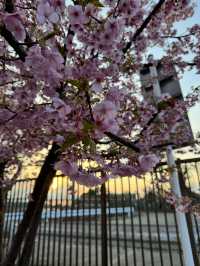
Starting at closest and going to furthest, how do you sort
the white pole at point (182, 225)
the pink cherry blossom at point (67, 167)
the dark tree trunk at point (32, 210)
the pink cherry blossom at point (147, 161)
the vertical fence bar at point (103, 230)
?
the pink cherry blossom at point (67, 167) < the pink cherry blossom at point (147, 161) < the dark tree trunk at point (32, 210) < the white pole at point (182, 225) < the vertical fence bar at point (103, 230)

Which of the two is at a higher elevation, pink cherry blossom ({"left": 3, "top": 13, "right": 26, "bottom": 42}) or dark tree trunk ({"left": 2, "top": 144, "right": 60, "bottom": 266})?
pink cherry blossom ({"left": 3, "top": 13, "right": 26, "bottom": 42})

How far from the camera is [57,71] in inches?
47.9

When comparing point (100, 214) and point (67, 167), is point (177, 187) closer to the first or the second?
point (100, 214)

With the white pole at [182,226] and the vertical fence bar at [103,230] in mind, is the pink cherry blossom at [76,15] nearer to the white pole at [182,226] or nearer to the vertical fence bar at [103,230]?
the white pole at [182,226]

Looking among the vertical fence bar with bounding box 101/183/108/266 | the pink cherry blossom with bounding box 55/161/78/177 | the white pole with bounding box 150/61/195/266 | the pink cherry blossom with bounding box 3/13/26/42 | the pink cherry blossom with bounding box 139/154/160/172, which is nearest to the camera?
the pink cherry blossom with bounding box 3/13/26/42

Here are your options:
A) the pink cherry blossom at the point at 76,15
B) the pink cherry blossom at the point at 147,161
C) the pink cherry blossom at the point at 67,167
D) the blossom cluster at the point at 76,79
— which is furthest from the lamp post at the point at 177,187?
the pink cherry blossom at the point at 76,15

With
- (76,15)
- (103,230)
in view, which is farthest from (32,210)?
(76,15)

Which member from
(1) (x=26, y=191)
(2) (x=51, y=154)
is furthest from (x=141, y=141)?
(1) (x=26, y=191)

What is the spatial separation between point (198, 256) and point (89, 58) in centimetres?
342

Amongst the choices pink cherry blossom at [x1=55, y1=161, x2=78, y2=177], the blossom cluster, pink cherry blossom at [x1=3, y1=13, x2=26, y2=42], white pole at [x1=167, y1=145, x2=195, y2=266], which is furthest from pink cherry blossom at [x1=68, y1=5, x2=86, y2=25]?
white pole at [x1=167, y1=145, x2=195, y2=266]

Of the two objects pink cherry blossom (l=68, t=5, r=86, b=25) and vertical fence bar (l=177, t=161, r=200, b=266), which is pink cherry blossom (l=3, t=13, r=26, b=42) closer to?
pink cherry blossom (l=68, t=5, r=86, b=25)

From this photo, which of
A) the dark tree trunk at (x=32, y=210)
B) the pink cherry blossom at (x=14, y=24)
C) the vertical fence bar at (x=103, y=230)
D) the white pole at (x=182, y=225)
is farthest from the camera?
the vertical fence bar at (x=103, y=230)

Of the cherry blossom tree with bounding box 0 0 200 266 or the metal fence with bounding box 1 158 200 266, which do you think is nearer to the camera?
the cherry blossom tree with bounding box 0 0 200 266

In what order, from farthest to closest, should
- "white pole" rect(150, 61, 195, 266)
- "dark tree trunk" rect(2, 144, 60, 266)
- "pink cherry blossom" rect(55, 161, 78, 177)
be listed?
1. "white pole" rect(150, 61, 195, 266)
2. "dark tree trunk" rect(2, 144, 60, 266)
3. "pink cherry blossom" rect(55, 161, 78, 177)
